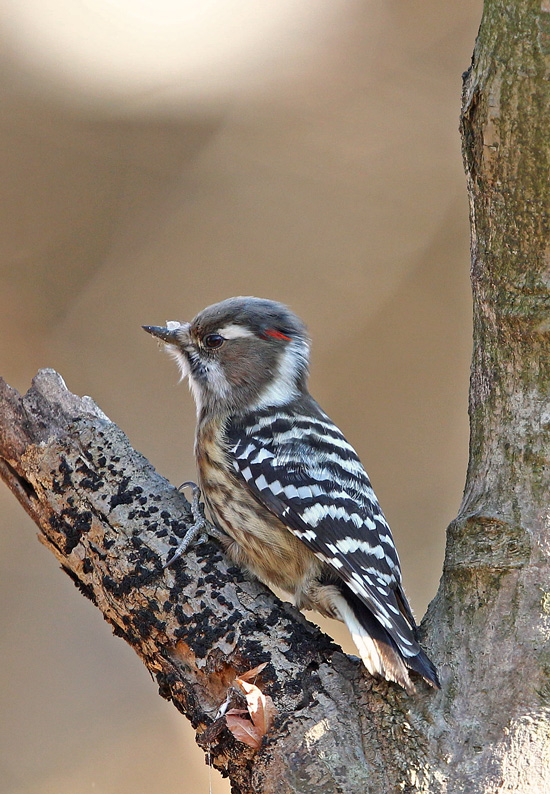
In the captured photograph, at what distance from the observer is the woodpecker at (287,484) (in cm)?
171

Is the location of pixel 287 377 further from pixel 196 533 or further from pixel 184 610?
pixel 184 610

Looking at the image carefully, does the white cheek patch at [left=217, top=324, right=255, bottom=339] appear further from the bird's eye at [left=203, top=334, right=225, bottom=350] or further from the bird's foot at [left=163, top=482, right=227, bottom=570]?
the bird's foot at [left=163, top=482, right=227, bottom=570]

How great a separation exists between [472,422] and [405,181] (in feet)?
10.9

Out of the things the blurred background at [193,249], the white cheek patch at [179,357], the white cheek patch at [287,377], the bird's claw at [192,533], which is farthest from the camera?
the blurred background at [193,249]

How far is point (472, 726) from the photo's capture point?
142cm

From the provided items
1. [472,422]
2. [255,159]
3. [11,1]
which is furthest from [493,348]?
[11,1]

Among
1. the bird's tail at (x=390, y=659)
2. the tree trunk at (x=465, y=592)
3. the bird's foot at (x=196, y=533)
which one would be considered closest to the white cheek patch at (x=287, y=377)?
the bird's foot at (x=196, y=533)

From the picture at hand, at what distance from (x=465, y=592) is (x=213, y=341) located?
112 centimetres

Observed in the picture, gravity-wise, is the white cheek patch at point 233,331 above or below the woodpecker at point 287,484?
above

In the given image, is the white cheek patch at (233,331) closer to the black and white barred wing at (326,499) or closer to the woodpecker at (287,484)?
the woodpecker at (287,484)

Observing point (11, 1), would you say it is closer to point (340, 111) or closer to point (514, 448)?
point (340, 111)

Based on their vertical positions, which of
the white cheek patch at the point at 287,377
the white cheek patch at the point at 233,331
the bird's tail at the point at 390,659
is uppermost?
the white cheek patch at the point at 233,331

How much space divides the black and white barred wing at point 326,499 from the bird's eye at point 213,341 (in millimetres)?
311

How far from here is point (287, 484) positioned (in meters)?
1.94
